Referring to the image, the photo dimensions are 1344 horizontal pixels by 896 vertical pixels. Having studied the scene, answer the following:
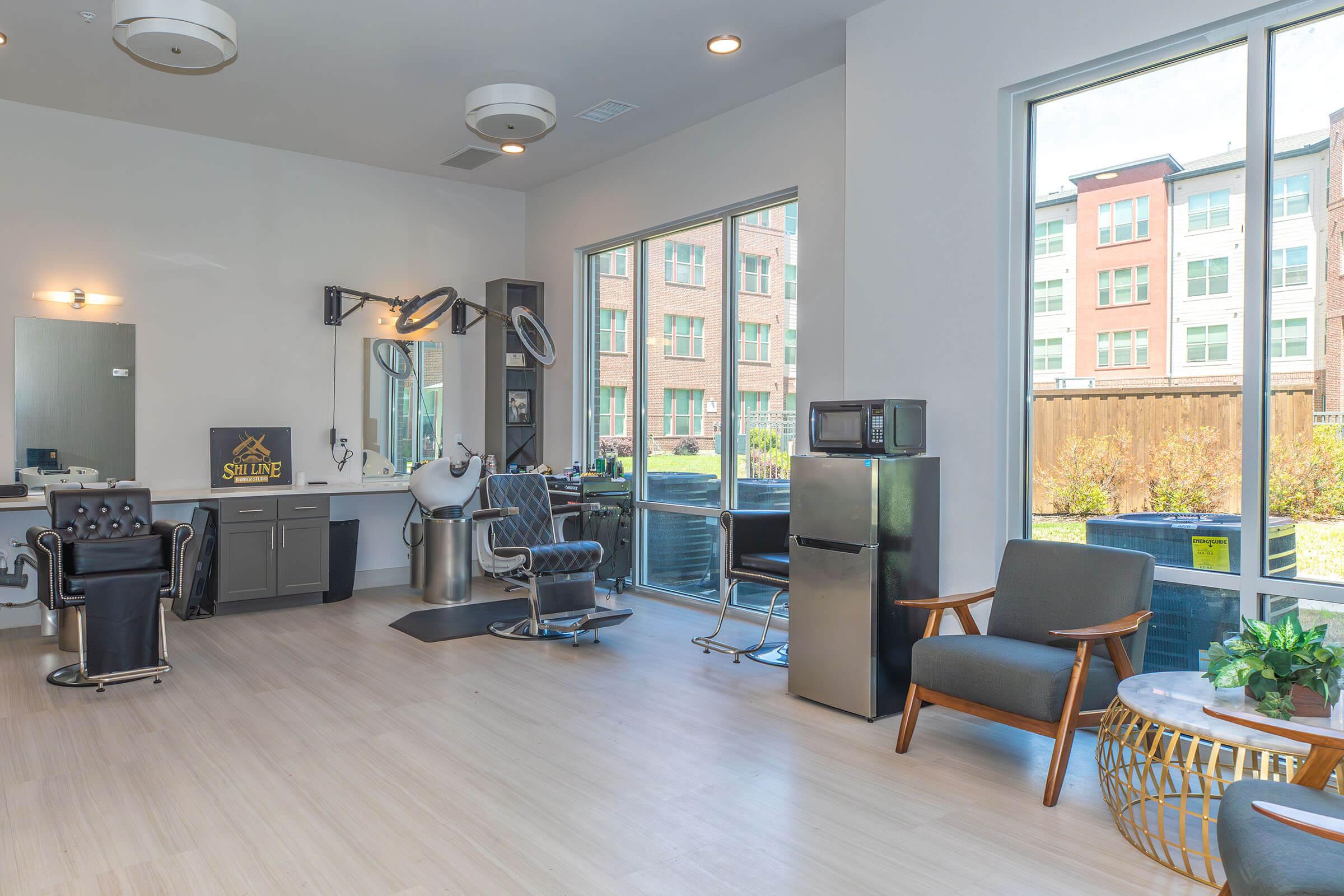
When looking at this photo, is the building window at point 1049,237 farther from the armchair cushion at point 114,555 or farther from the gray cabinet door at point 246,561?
the gray cabinet door at point 246,561

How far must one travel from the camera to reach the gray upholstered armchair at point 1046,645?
9.83 ft

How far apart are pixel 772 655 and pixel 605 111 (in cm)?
374

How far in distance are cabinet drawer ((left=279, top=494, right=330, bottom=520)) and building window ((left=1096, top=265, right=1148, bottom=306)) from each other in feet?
16.7

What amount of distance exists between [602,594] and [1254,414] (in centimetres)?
452

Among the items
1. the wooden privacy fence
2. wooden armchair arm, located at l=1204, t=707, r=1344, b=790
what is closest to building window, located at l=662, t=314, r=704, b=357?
the wooden privacy fence

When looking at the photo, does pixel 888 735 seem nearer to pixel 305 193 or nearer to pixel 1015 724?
pixel 1015 724

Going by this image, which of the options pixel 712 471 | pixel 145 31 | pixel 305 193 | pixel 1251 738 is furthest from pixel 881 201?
pixel 305 193

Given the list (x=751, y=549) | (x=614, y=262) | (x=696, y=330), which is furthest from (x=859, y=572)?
(x=614, y=262)

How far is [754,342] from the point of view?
19.2ft

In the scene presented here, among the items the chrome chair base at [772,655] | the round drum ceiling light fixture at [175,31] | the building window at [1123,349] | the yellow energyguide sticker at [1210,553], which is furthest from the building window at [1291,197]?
the round drum ceiling light fixture at [175,31]

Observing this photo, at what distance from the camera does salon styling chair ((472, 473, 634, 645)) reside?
5156 mm

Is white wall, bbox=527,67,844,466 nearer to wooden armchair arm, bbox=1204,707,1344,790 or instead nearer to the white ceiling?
the white ceiling

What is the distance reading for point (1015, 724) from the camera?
3.12 m

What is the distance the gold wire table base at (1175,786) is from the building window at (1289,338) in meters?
1.48
